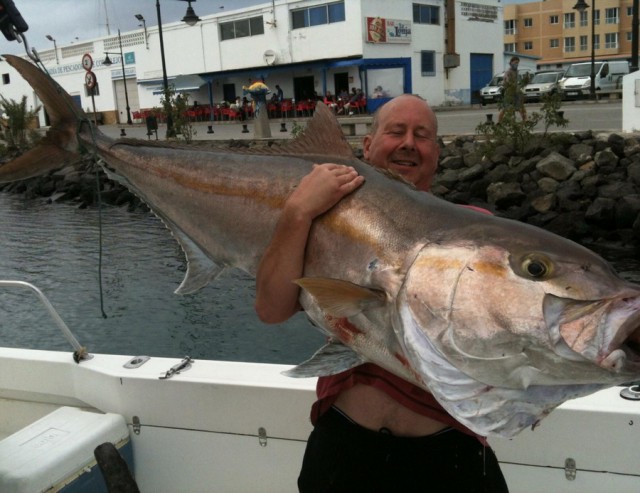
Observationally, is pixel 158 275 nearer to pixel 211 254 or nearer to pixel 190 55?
pixel 211 254

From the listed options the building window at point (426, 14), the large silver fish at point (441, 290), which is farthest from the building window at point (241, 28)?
the large silver fish at point (441, 290)

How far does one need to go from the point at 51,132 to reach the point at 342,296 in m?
1.91

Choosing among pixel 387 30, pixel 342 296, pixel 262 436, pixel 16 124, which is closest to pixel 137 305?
pixel 262 436

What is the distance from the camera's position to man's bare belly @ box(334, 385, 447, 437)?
2049mm

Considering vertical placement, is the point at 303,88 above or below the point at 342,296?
above

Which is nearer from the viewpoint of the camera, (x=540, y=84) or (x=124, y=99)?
(x=540, y=84)

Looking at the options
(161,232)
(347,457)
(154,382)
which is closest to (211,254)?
(347,457)

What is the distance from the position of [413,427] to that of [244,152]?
112 cm

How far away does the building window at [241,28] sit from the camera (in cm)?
4091

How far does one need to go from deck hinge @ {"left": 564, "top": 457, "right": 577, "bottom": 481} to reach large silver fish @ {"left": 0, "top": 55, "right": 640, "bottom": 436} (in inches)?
58.3

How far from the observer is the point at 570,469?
2.84 meters

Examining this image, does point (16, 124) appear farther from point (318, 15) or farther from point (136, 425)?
point (136, 425)

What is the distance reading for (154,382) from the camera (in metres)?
3.31

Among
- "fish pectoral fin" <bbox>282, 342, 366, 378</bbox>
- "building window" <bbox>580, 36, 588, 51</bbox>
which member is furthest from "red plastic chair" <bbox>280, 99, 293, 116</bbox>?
"building window" <bbox>580, 36, 588, 51</bbox>
